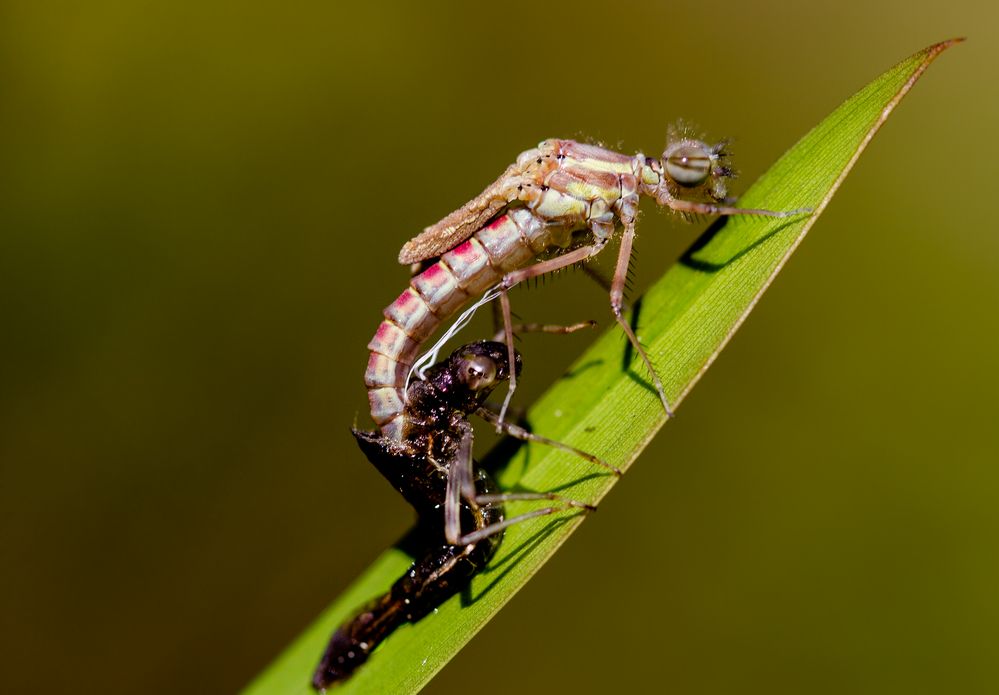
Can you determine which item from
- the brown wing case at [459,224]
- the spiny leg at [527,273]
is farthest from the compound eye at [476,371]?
the brown wing case at [459,224]

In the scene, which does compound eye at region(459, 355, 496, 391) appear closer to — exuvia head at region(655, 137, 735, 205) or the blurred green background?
exuvia head at region(655, 137, 735, 205)

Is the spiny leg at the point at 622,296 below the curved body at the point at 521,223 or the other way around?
below

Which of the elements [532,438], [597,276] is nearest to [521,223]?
[597,276]

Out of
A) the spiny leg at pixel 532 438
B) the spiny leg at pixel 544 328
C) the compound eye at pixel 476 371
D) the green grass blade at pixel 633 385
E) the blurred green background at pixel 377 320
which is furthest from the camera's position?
the blurred green background at pixel 377 320

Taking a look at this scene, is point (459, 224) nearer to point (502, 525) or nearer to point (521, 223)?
point (521, 223)

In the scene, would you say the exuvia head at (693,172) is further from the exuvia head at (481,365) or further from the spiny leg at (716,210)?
the exuvia head at (481,365)

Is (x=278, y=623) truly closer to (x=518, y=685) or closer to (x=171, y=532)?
(x=171, y=532)

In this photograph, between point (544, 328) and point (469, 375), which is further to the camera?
point (544, 328)
